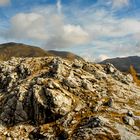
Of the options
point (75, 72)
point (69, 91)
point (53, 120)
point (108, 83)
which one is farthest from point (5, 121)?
point (108, 83)

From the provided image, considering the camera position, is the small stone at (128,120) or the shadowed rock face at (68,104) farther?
the small stone at (128,120)

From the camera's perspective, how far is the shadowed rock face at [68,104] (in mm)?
54344

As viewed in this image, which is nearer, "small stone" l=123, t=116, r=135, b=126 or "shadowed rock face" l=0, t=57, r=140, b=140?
"shadowed rock face" l=0, t=57, r=140, b=140

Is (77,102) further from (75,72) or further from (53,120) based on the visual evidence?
(75,72)

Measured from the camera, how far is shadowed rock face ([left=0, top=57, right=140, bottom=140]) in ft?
178

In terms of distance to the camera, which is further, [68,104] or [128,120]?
[68,104]

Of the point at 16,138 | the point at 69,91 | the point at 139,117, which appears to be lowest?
the point at 16,138

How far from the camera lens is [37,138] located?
186 feet

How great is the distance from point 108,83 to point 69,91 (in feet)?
39.3

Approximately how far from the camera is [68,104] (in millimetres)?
61938

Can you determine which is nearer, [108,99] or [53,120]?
[53,120]

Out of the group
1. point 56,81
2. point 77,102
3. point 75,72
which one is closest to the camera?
point 77,102

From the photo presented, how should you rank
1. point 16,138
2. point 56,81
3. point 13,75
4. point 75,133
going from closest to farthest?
point 75,133 → point 16,138 → point 56,81 → point 13,75

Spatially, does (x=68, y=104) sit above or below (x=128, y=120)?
above
